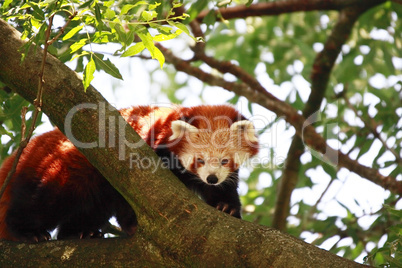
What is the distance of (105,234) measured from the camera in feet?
13.5

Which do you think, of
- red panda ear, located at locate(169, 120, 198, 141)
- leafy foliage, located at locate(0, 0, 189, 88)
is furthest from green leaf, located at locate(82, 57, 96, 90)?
red panda ear, located at locate(169, 120, 198, 141)

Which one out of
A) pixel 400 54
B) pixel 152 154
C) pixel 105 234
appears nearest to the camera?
pixel 152 154

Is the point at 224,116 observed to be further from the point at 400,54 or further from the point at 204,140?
the point at 400,54

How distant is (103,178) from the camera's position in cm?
376

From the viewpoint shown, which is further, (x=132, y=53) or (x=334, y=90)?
(x=334, y=90)

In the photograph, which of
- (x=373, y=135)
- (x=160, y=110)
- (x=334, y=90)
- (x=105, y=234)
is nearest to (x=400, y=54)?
(x=334, y=90)

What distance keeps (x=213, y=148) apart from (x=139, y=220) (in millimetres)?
1592

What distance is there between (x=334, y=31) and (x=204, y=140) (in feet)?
7.55

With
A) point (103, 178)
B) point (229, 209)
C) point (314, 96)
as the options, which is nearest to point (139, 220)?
point (103, 178)

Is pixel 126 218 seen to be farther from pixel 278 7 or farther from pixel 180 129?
pixel 278 7

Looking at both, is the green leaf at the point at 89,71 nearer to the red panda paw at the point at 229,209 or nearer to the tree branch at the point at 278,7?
the red panda paw at the point at 229,209

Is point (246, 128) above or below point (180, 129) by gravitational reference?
above

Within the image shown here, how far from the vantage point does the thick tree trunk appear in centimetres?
259

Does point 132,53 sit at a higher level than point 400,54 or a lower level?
lower
